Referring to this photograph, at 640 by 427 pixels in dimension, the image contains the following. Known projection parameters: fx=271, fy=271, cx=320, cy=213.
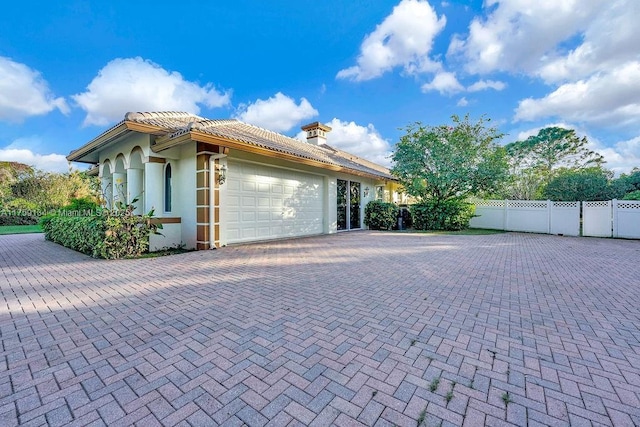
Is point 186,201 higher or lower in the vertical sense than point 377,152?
lower

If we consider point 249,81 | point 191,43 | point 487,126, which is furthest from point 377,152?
point 191,43

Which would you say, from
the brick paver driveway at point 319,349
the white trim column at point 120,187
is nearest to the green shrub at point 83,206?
the white trim column at point 120,187

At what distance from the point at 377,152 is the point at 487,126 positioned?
15.5 m

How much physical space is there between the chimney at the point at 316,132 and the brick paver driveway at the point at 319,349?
1448cm

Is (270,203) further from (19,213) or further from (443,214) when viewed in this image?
(19,213)

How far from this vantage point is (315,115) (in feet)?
62.8

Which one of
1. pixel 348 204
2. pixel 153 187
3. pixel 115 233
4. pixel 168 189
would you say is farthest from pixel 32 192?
pixel 348 204

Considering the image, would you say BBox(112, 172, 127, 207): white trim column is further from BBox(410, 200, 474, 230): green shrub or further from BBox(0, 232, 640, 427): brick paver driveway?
BBox(410, 200, 474, 230): green shrub

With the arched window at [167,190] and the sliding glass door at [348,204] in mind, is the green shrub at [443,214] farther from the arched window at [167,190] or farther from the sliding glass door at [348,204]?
the arched window at [167,190]

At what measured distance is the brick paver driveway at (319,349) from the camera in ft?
5.57

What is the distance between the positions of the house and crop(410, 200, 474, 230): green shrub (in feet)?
17.7

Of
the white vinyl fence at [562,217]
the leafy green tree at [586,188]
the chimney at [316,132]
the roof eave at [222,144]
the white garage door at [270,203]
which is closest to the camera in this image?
the roof eave at [222,144]

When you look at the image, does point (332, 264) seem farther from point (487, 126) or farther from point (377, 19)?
point (487, 126)

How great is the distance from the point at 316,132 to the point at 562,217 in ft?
45.4
